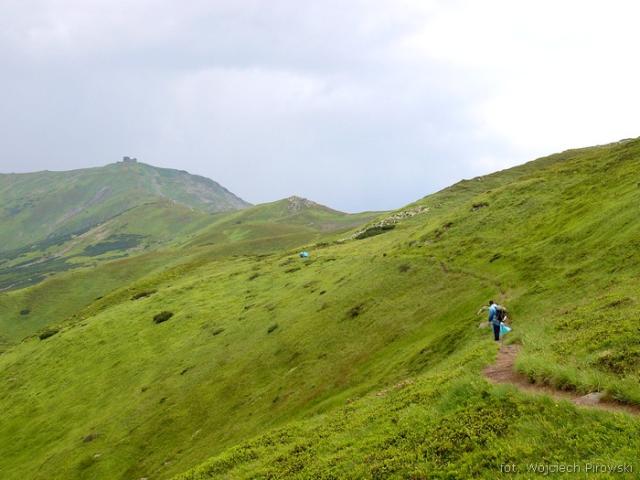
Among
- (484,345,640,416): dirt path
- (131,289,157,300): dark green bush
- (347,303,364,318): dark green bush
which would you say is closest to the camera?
(484,345,640,416): dirt path

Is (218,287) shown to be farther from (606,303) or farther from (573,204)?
(606,303)

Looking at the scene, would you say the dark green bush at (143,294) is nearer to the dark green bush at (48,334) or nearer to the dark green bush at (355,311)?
the dark green bush at (48,334)

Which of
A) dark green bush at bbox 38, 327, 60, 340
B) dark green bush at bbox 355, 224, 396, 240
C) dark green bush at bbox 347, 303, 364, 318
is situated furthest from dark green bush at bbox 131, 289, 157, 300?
dark green bush at bbox 347, 303, 364, 318

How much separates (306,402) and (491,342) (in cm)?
1774

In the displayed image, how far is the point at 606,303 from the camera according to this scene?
30.1 m

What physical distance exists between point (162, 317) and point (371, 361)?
56.4 meters

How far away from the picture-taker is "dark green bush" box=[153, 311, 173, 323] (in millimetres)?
89062

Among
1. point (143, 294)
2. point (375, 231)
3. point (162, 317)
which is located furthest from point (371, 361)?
point (143, 294)

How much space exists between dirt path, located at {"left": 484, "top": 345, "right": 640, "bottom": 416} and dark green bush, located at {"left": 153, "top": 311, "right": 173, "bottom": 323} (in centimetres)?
7165

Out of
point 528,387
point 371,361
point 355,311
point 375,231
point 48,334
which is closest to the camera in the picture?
point 528,387

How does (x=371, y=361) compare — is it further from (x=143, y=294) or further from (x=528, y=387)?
(x=143, y=294)

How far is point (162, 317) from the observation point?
89.6 meters

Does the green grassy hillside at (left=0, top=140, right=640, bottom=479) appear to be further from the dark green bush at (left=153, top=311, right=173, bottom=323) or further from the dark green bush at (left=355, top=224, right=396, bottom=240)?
the dark green bush at (left=355, top=224, right=396, bottom=240)

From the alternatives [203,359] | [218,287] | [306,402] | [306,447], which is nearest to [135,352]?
[203,359]
